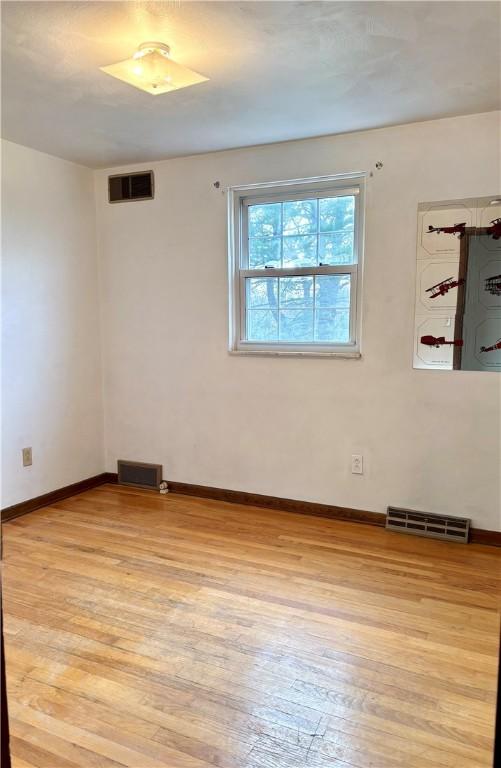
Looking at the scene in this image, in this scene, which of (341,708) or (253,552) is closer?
(341,708)

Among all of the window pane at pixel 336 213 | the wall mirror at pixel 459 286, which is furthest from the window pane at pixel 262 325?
the wall mirror at pixel 459 286

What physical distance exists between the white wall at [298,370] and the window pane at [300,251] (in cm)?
41

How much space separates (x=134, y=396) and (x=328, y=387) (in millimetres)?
1596

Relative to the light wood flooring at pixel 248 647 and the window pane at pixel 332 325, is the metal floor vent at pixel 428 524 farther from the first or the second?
the window pane at pixel 332 325

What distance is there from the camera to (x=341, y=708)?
1.77 m

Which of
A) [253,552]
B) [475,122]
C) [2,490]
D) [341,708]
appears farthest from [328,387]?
[2,490]

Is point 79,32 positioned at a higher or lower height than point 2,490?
higher

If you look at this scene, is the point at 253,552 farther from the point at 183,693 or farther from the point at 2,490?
the point at 2,490

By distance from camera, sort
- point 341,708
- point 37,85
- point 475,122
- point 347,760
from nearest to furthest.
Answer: point 347,760 < point 341,708 < point 37,85 < point 475,122

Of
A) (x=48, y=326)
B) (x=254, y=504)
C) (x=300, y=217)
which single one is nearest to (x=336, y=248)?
(x=300, y=217)

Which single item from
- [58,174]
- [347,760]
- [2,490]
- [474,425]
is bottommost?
[347,760]

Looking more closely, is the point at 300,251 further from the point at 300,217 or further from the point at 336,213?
the point at 336,213

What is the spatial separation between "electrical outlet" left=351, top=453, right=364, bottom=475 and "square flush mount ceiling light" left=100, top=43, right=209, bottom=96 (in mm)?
2308

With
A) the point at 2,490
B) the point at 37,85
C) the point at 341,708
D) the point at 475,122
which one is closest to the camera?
the point at 341,708
